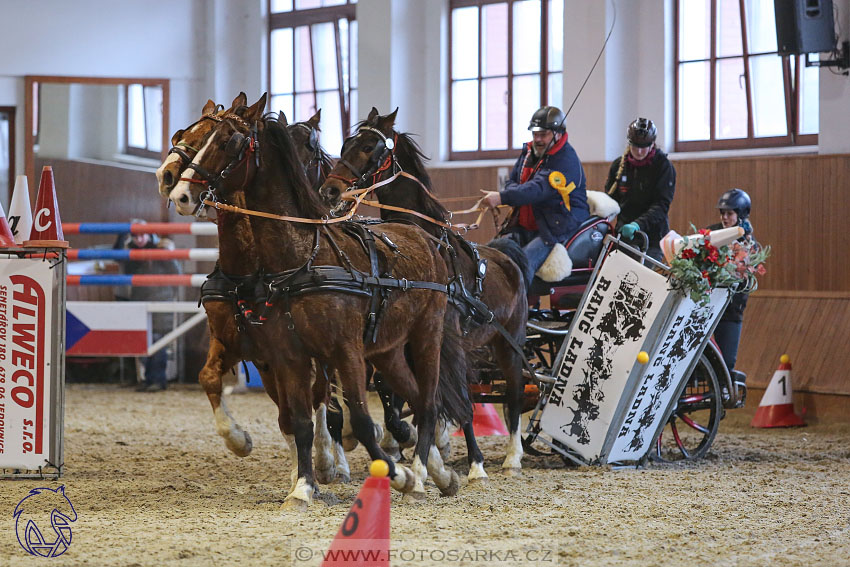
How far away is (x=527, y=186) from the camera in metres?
6.05

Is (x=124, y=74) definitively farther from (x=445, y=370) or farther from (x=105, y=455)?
(x=445, y=370)

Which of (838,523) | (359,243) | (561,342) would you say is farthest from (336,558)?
(561,342)

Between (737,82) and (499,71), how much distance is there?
2.63 metres

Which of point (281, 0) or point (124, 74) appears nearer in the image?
point (124, 74)

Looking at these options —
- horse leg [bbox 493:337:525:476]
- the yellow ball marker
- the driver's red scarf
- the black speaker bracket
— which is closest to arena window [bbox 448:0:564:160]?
the black speaker bracket

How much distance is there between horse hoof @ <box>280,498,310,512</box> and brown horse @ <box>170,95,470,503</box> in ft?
0.04

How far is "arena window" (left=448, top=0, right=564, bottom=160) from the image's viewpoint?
10.9 meters

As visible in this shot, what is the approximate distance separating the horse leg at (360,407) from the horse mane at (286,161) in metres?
0.70

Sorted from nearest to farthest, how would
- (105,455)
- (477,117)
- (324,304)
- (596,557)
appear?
(596,557) < (324,304) < (105,455) < (477,117)

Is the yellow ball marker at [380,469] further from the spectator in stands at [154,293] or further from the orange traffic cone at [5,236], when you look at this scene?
the spectator in stands at [154,293]

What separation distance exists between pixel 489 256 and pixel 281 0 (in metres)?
7.64

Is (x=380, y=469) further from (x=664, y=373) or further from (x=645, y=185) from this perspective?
(x=645, y=185)

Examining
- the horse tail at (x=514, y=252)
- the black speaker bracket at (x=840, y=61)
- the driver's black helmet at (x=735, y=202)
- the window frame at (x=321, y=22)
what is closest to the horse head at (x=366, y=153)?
→ the horse tail at (x=514, y=252)

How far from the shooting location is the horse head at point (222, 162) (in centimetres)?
408
